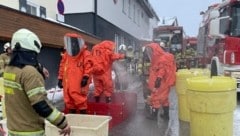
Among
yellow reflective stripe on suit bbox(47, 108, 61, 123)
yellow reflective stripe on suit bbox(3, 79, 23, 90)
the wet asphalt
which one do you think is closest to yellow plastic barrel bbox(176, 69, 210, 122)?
the wet asphalt

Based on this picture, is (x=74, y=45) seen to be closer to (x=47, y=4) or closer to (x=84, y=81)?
(x=84, y=81)

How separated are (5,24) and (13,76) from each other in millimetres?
5698

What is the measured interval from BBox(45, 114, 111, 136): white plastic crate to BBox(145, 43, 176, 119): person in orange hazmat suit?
3077 mm

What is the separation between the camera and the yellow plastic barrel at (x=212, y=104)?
599cm

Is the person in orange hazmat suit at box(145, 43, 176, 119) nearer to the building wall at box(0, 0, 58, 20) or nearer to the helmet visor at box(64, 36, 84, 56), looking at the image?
the helmet visor at box(64, 36, 84, 56)

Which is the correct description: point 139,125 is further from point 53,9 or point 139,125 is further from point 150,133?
point 53,9

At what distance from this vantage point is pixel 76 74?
7406mm

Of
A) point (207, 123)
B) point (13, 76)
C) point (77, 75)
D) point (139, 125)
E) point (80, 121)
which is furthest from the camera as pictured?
point (139, 125)

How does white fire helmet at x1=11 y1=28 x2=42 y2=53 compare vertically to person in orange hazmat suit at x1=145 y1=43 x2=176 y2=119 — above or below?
above

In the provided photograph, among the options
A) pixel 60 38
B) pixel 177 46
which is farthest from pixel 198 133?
pixel 177 46

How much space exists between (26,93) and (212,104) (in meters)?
3.35

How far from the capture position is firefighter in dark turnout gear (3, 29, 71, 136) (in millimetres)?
3625

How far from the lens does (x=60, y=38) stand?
1239cm

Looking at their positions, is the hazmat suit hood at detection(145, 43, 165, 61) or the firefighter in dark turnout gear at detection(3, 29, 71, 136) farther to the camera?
the hazmat suit hood at detection(145, 43, 165, 61)
